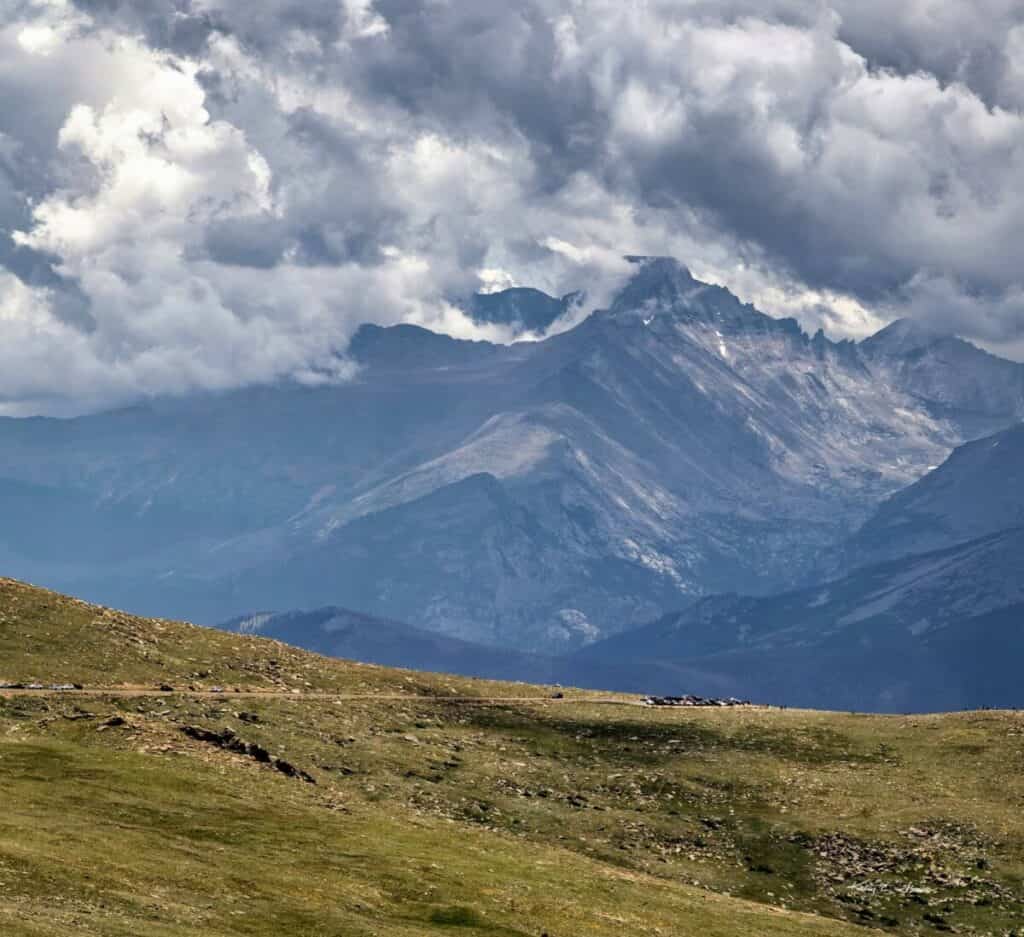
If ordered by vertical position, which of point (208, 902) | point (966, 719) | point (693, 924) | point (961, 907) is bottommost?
point (208, 902)

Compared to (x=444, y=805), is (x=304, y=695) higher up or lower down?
higher up

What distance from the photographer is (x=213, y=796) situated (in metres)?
87.9

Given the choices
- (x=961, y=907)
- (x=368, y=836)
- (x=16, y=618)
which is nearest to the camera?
(x=368, y=836)

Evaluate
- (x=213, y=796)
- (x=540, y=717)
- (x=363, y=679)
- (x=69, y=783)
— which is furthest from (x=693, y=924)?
(x=363, y=679)

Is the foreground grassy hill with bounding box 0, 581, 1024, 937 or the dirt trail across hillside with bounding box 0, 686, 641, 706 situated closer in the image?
the foreground grassy hill with bounding box 0, 581, 1024, 937

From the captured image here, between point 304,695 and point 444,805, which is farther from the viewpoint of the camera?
point 304,695

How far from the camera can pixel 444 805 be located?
104 m

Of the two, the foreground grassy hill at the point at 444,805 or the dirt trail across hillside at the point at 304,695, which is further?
the dirt trail across hillside at the point at 304,695

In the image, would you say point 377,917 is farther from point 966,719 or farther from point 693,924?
point 966,719

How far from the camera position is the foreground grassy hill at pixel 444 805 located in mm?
73875

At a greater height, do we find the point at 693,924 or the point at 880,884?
the point at 880,884

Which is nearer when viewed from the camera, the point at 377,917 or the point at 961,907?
the point at 377,917

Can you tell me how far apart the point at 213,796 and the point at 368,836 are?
872 centimetres

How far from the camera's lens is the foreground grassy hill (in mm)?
73875
